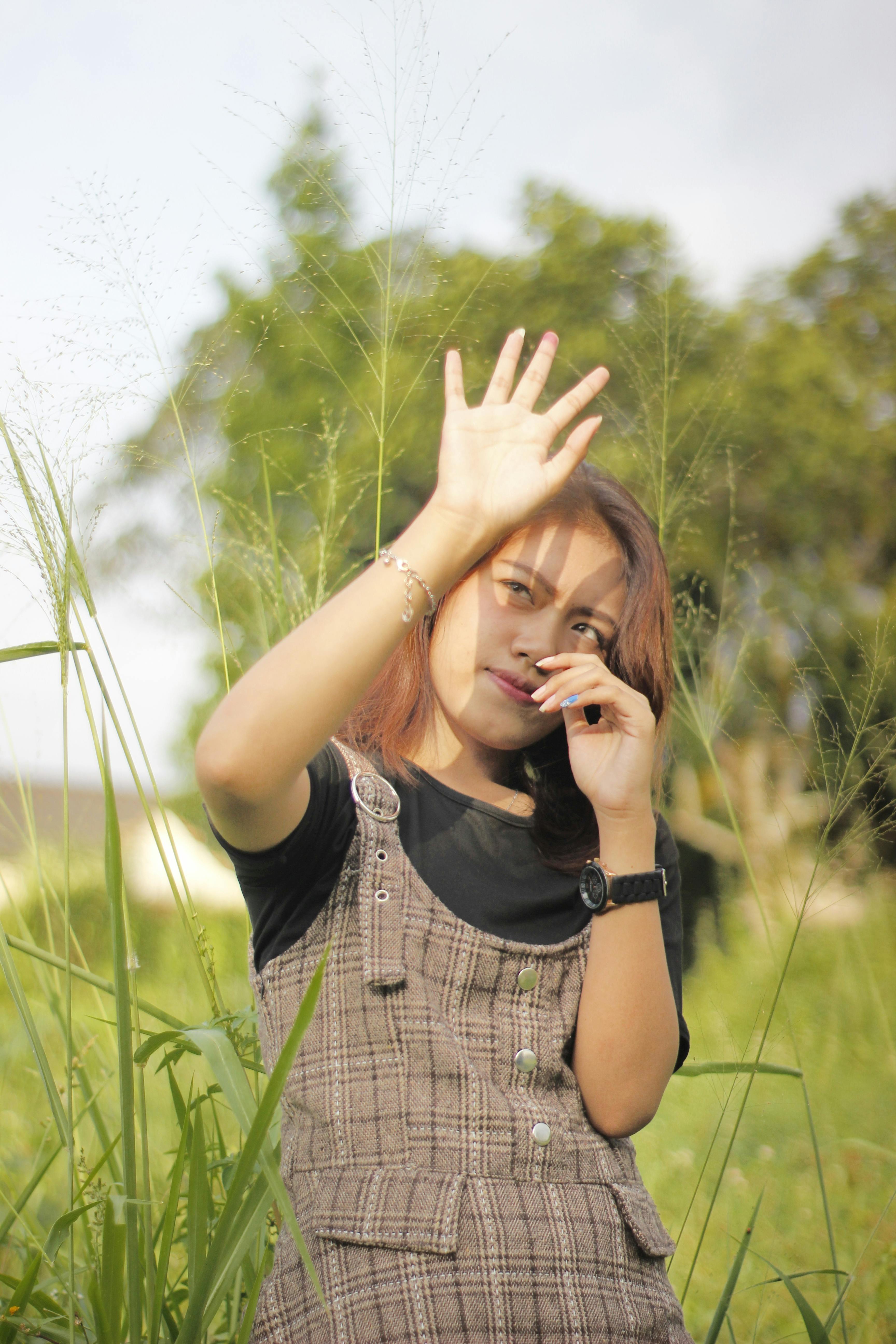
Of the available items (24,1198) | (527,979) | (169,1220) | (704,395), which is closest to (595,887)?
(527,979)

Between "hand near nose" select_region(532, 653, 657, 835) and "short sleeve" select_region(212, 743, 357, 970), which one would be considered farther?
"hand near nose" select_region(532, 653, 657, 835)

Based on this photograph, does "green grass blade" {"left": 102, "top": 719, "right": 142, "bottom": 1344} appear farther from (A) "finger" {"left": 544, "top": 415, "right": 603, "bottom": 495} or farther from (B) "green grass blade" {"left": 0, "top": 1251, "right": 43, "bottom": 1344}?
(A) "finger" {"left": 544, "top": 415, "right": 603, "bottom": 495}

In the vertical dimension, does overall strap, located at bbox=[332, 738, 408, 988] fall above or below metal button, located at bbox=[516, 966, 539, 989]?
above

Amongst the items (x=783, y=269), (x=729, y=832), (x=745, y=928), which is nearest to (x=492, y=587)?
(x=729, y=832)

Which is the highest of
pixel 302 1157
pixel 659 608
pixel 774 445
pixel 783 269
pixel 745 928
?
pixel 783 269

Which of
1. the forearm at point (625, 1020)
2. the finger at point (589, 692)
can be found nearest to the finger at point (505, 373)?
the finger at point (589, 692)

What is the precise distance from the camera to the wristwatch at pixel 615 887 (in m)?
1.22

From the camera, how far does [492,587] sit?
4.40 feet

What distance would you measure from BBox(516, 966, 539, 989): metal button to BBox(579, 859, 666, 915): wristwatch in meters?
0.11

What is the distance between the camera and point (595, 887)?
4.04ft

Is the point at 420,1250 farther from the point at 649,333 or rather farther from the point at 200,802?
the point at 649,333

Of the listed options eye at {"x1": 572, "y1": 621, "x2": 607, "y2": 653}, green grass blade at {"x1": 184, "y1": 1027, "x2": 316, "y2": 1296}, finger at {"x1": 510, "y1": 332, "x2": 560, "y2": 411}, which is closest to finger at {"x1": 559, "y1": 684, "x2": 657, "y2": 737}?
eye at {"x1": 572, "y1": 621, "x2": 607, "y2": 653}

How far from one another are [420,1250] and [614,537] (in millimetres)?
931

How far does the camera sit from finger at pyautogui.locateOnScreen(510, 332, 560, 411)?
1.10 metres
